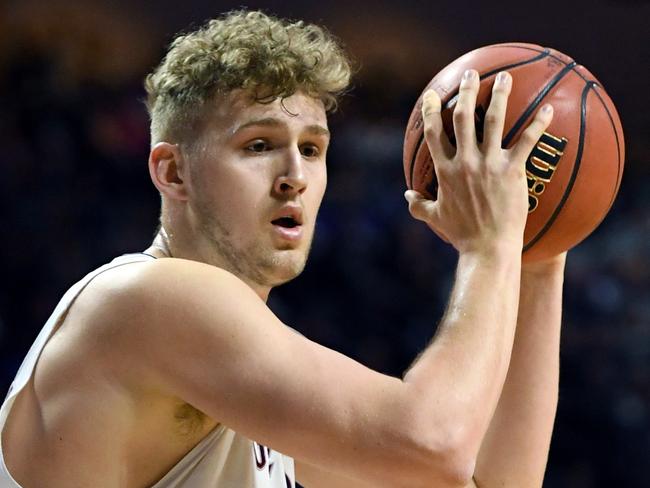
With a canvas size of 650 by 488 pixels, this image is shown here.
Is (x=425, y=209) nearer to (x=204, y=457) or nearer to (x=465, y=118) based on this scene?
(x=465, y=118)

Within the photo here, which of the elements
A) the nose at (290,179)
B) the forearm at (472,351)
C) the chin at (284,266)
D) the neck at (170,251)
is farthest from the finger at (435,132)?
the neck at (170,251)

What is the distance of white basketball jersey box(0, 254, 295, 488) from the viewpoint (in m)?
2.37

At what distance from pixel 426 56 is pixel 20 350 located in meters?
3.21

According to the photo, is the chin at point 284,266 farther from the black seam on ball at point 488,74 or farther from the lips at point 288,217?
the black seam on ball at point 488,74

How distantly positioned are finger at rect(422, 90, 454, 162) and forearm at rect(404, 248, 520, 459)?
9.2 inches

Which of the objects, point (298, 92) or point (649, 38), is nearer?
point (298, 92)

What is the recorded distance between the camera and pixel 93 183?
6.27 meters

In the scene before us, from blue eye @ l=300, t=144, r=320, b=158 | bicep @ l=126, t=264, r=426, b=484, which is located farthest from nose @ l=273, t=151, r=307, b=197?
bicep @ l=126, t=264, r=426, b=484

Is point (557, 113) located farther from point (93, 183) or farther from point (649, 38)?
point (649, 38)

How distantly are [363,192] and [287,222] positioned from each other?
13.6 feet

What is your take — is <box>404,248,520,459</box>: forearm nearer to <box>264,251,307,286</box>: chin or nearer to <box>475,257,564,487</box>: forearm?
<box>264,251,307,286</box>: chin

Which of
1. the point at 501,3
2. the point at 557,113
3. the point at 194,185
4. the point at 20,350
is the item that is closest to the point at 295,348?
the point at 194,185

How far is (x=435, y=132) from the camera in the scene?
2.29 meters

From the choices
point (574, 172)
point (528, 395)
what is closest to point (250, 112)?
point (574, 172)
